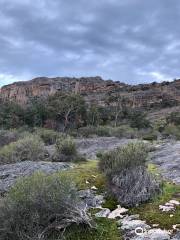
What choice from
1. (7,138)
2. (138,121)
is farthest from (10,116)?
(7,138)

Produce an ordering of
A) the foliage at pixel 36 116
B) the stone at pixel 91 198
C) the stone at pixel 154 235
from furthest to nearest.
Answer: the foliage at pixel 36 116 → the stone at pixel 91 198 → the stone at pixel 154 235

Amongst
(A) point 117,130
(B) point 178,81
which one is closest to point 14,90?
(B) point 178,81

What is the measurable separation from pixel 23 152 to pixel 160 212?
13.2m

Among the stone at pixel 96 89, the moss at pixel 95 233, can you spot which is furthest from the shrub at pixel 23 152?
the stone at pixel 96 89

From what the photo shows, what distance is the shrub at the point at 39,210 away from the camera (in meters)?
11.0

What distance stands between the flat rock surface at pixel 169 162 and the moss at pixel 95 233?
4.24m

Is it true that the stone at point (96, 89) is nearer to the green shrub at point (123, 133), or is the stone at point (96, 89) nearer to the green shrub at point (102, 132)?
the green shrub at point (102, 132)

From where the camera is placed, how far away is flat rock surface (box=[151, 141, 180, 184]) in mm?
16077

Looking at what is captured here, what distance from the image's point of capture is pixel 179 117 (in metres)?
60.3

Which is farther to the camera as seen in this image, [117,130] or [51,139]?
[117,130]

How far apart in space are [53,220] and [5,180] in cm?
592

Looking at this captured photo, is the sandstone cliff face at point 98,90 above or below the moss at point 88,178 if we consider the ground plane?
above

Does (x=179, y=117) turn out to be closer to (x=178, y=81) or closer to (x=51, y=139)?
(x=51, y=139)

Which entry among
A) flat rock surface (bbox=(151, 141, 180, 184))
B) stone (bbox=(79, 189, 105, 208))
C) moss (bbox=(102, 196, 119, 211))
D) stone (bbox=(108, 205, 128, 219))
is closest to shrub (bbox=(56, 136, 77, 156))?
flat rock surface (bbox=(151, 141, 180, 184))
